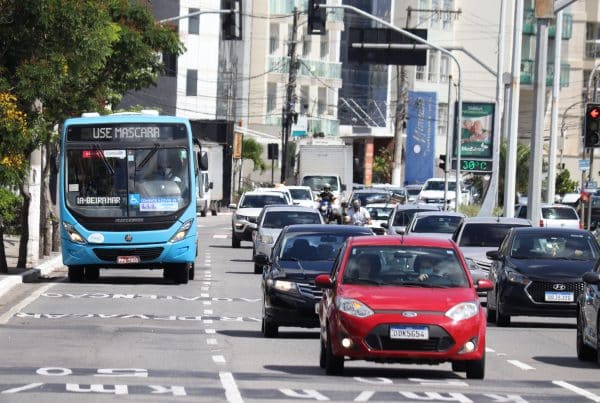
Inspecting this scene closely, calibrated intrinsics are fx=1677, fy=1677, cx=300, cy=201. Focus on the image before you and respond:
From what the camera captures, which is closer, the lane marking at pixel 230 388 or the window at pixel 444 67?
the lane marking at pixel 230 388

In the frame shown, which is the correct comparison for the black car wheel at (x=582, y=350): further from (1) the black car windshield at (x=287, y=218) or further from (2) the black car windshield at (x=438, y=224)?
(1) the black car windshield at (x=287, y=218)

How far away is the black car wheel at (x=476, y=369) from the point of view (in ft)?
54.1

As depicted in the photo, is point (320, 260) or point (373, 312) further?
point (320, 260)

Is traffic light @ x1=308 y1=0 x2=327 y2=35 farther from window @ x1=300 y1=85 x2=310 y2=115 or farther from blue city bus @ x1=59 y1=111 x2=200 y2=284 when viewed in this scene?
window @ x1=300 y1=85 x2=310 y2=115

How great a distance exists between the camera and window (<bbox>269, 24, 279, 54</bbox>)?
10870 centimetres

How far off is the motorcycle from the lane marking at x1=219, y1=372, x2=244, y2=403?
43.1 metres

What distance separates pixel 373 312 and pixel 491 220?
17.2m

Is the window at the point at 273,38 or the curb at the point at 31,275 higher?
the window at the point at 273,38

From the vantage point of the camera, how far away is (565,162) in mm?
107500

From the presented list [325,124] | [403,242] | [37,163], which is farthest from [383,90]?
[403,242]

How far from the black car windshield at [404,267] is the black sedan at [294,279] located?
4.09m

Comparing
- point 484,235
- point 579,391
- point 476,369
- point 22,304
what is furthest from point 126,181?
point 579,391

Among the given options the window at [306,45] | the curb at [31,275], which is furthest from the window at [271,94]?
the curb at [31,275]

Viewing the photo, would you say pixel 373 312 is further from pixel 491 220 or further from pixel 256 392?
pixel 491 220
